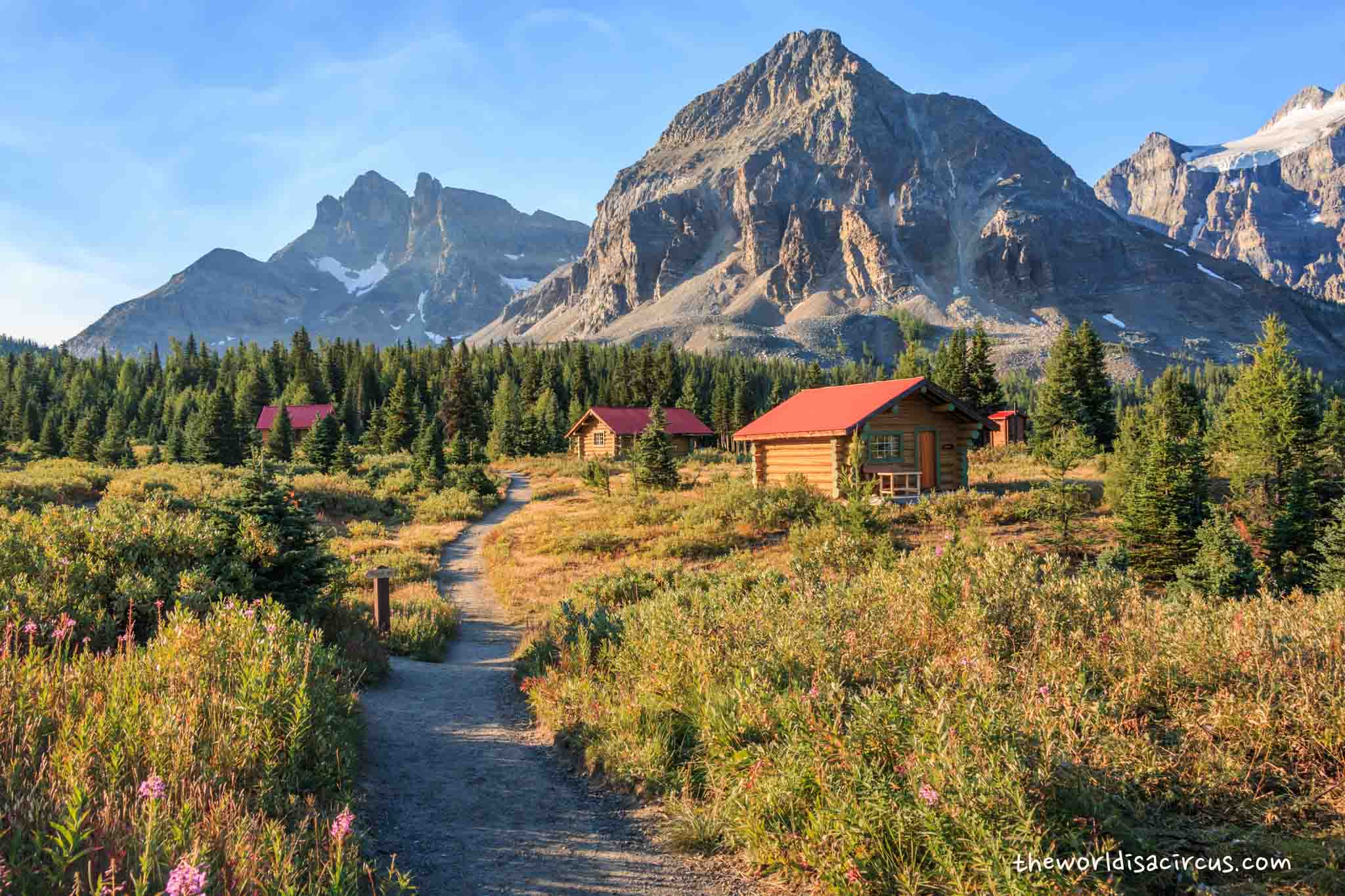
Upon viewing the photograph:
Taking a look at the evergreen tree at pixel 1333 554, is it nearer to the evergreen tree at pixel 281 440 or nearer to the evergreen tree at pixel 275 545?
the evergreen tree at pixel 275 545

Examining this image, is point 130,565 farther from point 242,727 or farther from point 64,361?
point 64,361

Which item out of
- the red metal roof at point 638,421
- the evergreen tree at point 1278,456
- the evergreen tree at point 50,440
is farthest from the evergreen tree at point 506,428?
the evergreen tree at point 1278,456

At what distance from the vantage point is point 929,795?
3.61 meters

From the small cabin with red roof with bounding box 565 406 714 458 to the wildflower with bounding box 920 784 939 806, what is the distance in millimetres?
51829

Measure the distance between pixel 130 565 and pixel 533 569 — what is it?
506 inches

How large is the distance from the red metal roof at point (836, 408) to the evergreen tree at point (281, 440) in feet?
151

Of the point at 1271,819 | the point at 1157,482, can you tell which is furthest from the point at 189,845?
the point at 1157,482

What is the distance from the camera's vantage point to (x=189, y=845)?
10.2 ft

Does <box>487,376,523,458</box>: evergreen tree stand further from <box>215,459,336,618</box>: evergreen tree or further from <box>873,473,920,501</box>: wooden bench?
<box>215,459,336,618</box>: evergreen tree

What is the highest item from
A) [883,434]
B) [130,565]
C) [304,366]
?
[304,366]

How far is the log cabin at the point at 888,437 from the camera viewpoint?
26.5m

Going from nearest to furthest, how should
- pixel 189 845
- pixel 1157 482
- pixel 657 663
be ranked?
1. pixel 189 845
2. pixel 657 663
3. pixel 1157 482

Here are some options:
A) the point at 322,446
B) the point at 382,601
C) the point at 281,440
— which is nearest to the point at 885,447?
the point at 382,601

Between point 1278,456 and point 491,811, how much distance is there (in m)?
33.2
